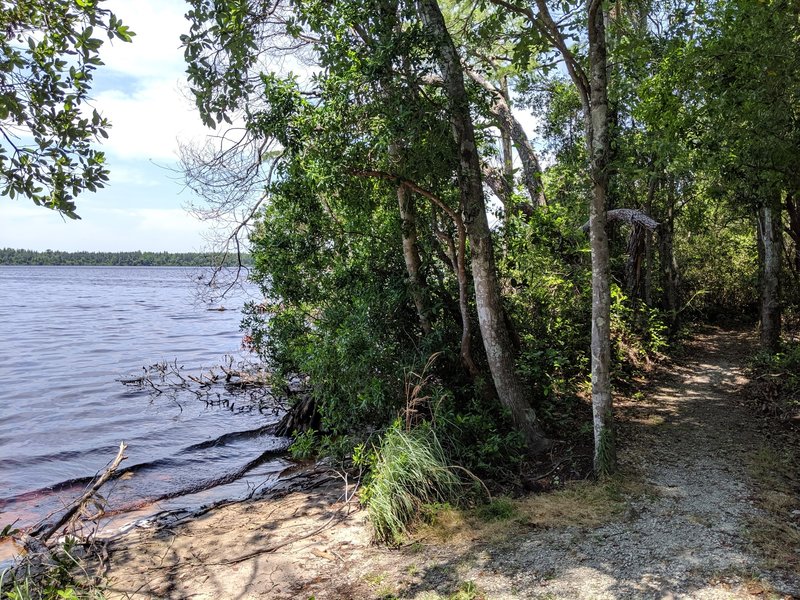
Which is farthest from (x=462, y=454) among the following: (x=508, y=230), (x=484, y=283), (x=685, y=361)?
(x=685, y=361)

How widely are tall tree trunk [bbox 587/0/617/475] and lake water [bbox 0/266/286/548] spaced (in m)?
5.40

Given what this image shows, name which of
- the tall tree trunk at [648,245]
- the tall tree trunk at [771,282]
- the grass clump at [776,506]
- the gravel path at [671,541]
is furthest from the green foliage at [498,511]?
the tall tree trunk at [648,245]

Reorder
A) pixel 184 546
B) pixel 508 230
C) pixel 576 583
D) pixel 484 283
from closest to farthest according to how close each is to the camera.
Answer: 1. pixel 576 583
2. pixel 184 546
3. pixel 484 283
4. pixel 508 230

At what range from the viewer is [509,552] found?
5094 mm

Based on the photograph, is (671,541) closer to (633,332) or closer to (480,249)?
(480,249)

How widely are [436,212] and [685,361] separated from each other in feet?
27.0

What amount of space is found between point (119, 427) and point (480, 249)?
9.62 metres

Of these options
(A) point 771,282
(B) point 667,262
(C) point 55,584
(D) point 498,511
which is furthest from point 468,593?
(B) point 667,262

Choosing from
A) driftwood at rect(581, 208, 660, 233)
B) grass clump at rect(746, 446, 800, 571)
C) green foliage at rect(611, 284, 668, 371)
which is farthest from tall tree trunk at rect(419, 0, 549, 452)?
green foliage at rect(611, 284, 668, 371)

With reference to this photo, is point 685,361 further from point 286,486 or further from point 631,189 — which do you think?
point 286,486

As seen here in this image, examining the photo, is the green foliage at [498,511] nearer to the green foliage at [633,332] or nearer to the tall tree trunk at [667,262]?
the green foliage at [633,332]

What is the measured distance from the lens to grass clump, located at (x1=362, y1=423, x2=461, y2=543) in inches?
231

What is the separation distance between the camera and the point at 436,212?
837 cm

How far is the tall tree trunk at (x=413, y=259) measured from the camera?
796 cm
